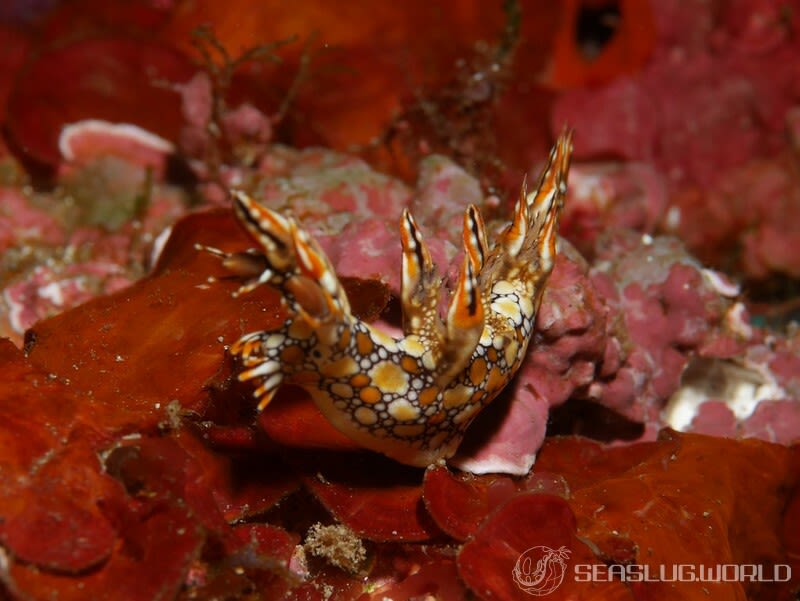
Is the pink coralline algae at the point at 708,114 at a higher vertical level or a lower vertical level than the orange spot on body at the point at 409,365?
lower

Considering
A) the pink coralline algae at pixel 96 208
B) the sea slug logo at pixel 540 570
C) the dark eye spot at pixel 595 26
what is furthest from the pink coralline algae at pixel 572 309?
the dark eye spot at pixel 595 26

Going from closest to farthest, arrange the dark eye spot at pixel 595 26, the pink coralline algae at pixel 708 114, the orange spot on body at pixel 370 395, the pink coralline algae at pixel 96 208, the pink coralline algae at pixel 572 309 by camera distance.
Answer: the orange spot on body at pixel 370 395, the pink coralline algae at pixel 572 309, the pink coralline algae at pixel 96 208, the pink coralline algae at pixel 708 114, the dark eye spot at pixel 595 26

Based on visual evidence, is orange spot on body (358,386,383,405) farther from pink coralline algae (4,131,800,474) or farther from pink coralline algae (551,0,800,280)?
pink coralline algae (551,0,800,280)

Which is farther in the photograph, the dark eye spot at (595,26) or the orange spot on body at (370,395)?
the dark eye spot at (595,26)

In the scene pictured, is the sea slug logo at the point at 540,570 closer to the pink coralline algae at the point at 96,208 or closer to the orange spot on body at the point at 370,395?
the orange spot on body at the point at 370,395

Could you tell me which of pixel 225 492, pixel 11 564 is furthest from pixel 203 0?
pixel 11 564

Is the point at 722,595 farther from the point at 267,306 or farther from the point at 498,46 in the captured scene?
the point at 498,46
